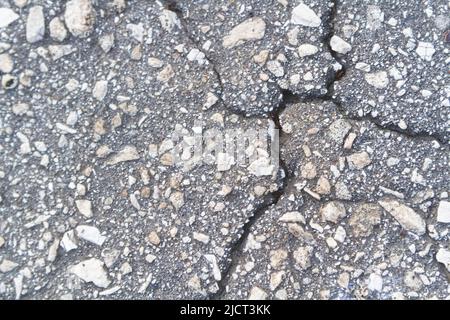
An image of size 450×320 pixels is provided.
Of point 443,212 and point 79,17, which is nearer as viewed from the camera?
point 443,212

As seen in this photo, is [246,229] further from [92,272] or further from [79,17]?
[79,17]

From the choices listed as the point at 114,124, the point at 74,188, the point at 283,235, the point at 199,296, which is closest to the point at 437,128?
the point at 283,235

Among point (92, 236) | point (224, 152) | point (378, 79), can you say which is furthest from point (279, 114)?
point (92, 236)

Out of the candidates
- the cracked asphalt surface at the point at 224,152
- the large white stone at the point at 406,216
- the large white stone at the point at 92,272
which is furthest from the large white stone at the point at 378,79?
the large white stone at the point at 92,272

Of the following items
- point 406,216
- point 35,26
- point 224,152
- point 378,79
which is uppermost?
point 35,26

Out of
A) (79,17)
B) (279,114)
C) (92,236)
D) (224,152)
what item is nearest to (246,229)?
(224,152)

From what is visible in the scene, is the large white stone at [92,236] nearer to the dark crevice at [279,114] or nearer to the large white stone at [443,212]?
the dark crevice at [279,114]

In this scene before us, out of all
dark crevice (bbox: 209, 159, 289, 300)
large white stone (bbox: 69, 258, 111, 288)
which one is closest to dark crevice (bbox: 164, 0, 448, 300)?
dark crevice (bbox: 209, 159, 289, 300)

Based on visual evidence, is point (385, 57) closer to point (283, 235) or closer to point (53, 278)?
point (283, 235)

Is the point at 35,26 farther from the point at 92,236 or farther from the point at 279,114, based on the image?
the point at 279,114

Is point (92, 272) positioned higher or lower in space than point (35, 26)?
lower
